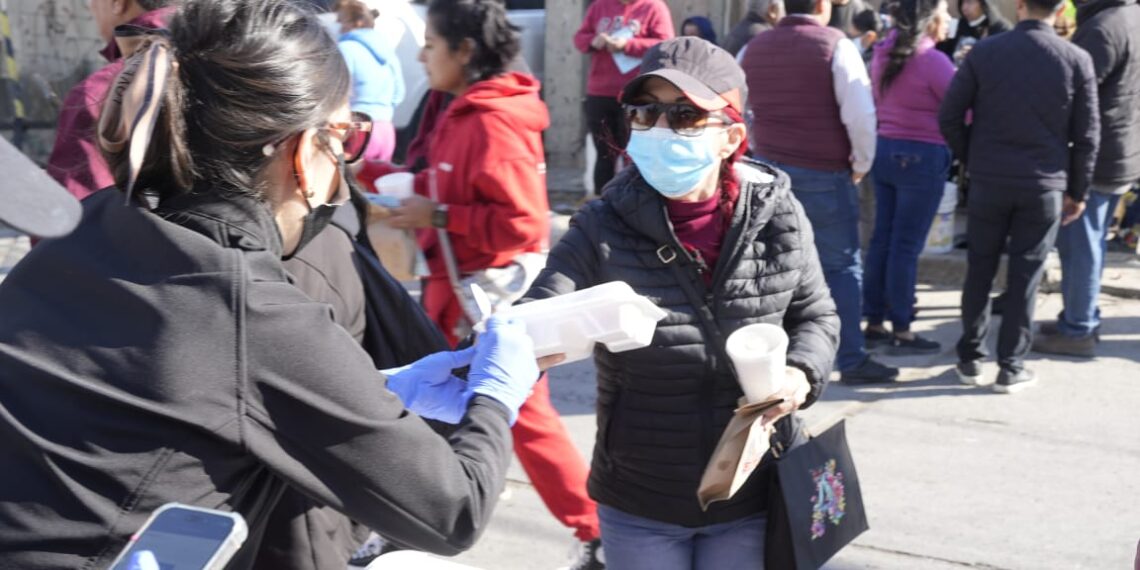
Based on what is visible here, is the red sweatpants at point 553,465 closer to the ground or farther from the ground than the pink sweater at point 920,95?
closer to the ground

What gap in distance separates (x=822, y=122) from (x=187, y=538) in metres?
4.61

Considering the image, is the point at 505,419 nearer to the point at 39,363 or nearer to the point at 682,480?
the point at 39,363

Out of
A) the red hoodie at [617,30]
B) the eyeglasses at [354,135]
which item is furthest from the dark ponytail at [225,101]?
the red hoodie at [617,30]

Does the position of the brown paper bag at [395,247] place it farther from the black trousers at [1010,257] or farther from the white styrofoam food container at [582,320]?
the black trousers at [1010,257]

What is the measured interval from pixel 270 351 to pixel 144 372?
0.52 feet

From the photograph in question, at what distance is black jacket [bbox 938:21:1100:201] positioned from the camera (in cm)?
557

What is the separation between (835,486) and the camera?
2814 mm

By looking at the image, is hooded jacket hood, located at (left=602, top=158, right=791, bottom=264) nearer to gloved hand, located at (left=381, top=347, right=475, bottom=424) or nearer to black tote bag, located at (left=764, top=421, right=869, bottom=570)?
black tote bag, located at (left=764, top=421, right=869, bottom=570)

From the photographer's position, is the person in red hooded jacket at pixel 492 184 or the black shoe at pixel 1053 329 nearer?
the person in red hooded jacket at pixel 492 184

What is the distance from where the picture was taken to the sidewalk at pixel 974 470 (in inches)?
173

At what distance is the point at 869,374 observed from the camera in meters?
6.10

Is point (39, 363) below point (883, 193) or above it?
above

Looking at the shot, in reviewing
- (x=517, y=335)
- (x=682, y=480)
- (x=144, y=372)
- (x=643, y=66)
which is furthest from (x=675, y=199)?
(x=144, y=372)

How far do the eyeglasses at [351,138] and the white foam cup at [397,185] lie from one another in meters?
1.87
